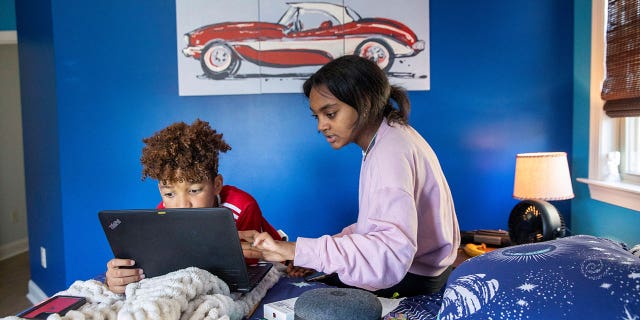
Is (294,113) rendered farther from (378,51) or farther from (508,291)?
(508,291)

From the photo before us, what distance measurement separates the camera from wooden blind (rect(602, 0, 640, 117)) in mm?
2430

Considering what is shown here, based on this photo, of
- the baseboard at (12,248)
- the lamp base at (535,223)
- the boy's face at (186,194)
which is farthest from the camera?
the baseboard at (12,248)

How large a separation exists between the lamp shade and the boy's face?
1.69 metres

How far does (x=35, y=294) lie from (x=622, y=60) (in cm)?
408

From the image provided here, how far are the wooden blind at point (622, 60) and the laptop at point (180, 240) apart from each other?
2049 millimetres

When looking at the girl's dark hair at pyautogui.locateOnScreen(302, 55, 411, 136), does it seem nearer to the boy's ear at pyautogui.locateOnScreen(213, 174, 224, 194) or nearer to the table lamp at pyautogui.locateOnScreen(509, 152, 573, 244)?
the boy's ear at pyautogui.locateOnScreen(213, 174, 224, 194)

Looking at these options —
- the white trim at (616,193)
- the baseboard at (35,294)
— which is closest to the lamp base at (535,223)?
the white trim at (616,193)

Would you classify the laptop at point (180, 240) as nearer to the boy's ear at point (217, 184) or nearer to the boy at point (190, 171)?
the boy at point (190, 171)

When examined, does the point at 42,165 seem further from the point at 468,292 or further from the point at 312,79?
the point at 468,292

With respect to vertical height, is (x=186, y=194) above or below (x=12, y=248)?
above

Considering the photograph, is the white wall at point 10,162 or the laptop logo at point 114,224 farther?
the white wall at point 10,162

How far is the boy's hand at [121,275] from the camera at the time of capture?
1.40 meters

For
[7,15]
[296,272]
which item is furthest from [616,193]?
[7,15]

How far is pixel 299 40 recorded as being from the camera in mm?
3045
